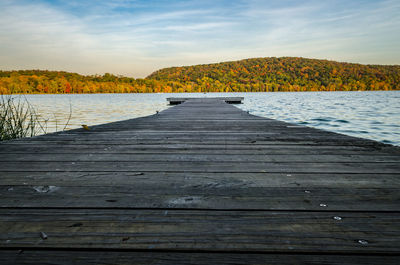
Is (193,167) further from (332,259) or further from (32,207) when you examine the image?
(332,259)

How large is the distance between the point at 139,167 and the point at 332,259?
1408mm

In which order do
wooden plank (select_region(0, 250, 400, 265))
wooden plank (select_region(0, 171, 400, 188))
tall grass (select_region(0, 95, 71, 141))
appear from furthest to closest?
1. tall grass (select_region(0, 95, 71, 141))
2. wooden plank (select_region(0, 171, 400, 188))
3. wooden plank (select_region(0, 250, 400, 265))

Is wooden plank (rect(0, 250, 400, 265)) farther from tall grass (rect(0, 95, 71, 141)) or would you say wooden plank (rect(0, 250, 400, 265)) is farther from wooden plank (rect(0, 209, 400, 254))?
tall grass (rect(0, 95, 71, 141))

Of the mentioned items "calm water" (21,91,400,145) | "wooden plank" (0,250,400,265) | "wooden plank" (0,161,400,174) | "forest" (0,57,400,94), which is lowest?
"calm water" (21,91,400,145)

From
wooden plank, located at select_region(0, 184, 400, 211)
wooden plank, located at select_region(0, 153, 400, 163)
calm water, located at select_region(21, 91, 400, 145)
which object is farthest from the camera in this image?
calm water, located at select_region(21, 91, 400, 145)

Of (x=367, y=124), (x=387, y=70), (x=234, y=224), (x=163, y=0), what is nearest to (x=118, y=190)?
(x=234, y=224)

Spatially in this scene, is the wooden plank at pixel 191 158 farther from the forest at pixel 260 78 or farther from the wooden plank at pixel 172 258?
the forest at pixel 260 78

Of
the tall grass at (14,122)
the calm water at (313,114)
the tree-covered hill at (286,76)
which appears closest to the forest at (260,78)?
the tree-covered hill at (286,76)

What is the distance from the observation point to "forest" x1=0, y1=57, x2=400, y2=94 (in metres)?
82.0

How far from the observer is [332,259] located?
77cm

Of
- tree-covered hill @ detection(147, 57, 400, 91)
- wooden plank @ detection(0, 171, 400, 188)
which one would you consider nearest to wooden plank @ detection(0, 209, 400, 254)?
wooden plank @ detection(0, 171, 400, 188)

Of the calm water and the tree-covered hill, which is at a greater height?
the tree-covered hill

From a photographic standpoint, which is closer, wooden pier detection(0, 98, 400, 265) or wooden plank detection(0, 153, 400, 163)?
wooden pier detection(0, 98, 400, 265)

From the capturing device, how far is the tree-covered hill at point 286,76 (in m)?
82.0
